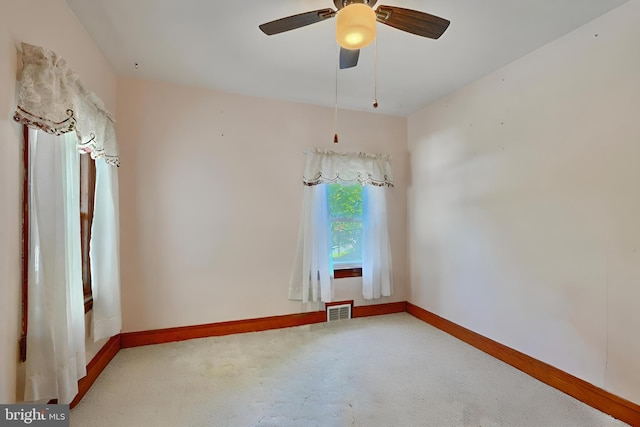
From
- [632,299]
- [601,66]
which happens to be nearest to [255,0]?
[601,66]

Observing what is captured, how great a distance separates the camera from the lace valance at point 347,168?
3.11 metres

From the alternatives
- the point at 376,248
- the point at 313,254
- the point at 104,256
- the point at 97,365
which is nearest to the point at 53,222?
the point at 104,256

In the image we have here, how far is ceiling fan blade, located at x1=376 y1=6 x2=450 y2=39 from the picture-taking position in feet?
4.57

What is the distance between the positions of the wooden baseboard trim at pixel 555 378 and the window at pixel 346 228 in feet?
3.87

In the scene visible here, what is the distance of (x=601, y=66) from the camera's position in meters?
1.80

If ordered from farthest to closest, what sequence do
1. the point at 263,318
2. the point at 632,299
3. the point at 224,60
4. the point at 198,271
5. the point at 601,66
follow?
the point at 263,318 < the point at 198,271 < the point at 224,60 < the point at 601,66 < the point at 632,299

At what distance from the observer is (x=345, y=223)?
335 cm

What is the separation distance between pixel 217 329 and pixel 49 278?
1.66 meters

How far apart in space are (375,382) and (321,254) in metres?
1.35

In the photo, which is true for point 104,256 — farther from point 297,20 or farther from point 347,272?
point 347,272

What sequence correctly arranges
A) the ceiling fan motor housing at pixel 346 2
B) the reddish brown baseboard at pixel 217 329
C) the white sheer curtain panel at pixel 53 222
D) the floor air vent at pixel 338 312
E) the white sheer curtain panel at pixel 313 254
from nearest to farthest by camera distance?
the white sheer curtain panel at pixel 53 222
the ceiling fan motor housing at pixel 346 2
the reddish brown baseboard at pixel 217 329
the white sheer curtain panel at pixel 313 254
the floor air vent at pixel 338 312

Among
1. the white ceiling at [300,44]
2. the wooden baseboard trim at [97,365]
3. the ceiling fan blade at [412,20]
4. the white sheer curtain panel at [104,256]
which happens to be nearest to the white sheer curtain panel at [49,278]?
the wooden baseboard trim at [97,365]

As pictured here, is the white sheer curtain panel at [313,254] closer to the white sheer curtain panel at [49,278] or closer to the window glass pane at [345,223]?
the window glass pane at [345,223]

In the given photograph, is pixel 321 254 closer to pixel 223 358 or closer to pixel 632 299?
pixel 223 358
